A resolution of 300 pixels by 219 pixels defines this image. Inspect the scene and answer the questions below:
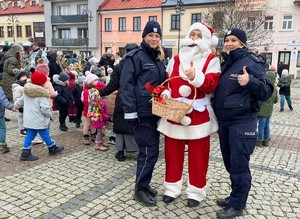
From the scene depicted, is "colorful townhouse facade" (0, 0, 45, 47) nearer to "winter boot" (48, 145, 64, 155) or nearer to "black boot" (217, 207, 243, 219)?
"winter boot" (48, 145, 64, 155)

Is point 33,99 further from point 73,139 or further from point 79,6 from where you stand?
point 79,6

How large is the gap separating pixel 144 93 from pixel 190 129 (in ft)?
2.23

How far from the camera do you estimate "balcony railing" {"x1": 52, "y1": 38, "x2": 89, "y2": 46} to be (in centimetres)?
3888

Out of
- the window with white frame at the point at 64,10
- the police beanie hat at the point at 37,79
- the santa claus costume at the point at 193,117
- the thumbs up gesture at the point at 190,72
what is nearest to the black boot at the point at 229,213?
the santa claus costume at the point at 193,117

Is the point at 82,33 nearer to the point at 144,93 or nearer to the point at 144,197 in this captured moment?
the point at 144,93

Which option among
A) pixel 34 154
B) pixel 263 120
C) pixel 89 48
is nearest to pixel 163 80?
pixel 34 154

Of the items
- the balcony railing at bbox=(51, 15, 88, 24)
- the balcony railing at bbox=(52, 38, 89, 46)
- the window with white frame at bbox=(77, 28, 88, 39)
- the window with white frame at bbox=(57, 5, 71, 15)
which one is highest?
the window with white frame at bbox=(57, 5, 71, 15)

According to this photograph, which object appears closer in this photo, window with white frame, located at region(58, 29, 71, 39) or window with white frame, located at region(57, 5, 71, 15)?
window with white frame, located at region(57, 5, 71, 15)

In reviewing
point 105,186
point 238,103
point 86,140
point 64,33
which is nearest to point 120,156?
point 105,186

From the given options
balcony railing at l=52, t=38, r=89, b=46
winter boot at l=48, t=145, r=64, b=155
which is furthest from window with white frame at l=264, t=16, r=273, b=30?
winter boot at l=48, t=145, r=64, b=155

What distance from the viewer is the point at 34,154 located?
18.1 ft

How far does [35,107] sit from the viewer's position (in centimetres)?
511

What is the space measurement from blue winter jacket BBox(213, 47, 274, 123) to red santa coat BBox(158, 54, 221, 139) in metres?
0.14

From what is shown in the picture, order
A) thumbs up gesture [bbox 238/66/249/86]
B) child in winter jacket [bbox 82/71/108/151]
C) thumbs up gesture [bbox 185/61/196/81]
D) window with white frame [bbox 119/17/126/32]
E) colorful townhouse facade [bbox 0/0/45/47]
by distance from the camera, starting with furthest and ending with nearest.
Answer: colorful townhouse facade [bbox 0/0/45/47]
window with white frame [bbox 119/17/126/32]
child in winter jacket [bbox 82/71/108/151]
thumbs up gesture [bbox 185/61/196/81]
thumbs up gesture [bbox 238/66/249/86]
